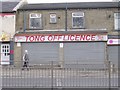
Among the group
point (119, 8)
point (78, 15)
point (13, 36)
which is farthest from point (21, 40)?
point (119, 8)

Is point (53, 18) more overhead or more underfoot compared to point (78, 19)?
more overhead

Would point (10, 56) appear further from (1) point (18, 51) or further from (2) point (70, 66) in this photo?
(2) point (70, 66)

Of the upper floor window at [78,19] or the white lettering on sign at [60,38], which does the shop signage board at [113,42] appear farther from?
the upper floor window at [78,19]

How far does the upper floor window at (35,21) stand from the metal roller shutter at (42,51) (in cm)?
199

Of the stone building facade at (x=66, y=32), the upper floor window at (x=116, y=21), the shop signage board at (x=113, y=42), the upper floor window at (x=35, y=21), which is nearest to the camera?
the stone building facade at (x=66, y=32)

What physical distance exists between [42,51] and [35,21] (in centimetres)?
315

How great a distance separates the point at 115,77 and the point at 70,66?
1895 millimetres

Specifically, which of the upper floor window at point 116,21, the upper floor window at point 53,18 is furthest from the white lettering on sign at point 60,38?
the upper floor window at point 116,21

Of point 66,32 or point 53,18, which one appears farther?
point 53,18

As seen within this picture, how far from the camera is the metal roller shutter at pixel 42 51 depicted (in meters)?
33.7

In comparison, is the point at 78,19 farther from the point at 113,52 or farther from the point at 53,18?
the point at 113,52

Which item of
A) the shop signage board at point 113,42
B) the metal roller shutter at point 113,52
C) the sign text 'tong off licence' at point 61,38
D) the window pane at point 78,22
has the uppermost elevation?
the window pane at point 78,22

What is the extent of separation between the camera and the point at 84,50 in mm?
33500

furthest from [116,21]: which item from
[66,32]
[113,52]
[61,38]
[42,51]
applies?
[42,51]
